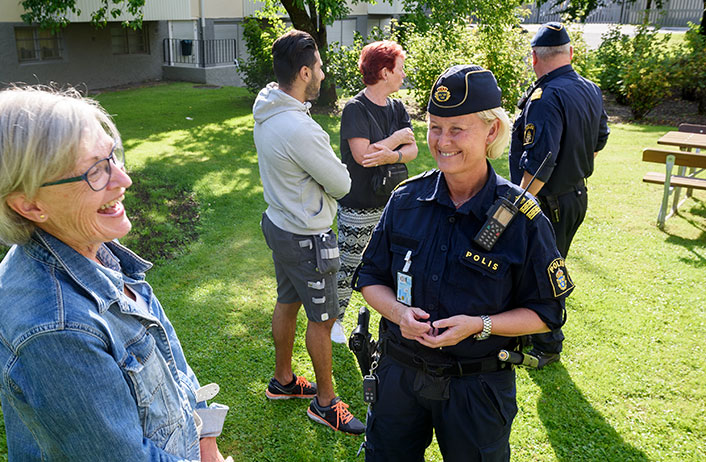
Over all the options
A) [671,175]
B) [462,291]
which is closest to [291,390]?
[462,291]

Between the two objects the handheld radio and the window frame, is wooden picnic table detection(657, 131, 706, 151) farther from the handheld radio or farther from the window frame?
the window frame

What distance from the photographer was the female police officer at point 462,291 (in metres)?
2.26

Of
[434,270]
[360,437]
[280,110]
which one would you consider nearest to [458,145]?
[434,270]

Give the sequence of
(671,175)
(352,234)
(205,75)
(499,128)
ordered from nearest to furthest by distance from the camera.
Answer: (499,128) < (352,234) < (671,175) < (205,75)

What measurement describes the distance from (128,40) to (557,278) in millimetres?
19507

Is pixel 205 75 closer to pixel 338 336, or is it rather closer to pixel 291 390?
pixel 338 336

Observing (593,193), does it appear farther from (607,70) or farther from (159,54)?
(159,54)

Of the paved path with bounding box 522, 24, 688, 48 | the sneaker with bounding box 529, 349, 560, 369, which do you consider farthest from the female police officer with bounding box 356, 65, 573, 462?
the paved path with bounding box 522, 24, 688, 48

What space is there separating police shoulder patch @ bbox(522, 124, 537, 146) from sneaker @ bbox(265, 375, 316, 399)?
2.41m

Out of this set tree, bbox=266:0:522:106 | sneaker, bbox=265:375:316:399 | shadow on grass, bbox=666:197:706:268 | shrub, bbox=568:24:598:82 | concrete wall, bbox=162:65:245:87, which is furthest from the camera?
concrete wall, bbox=162:65:245:87

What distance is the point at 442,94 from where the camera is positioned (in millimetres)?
2330

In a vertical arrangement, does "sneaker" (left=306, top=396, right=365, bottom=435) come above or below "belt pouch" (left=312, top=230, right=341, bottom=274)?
below

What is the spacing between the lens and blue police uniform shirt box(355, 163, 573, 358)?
2.25 meters

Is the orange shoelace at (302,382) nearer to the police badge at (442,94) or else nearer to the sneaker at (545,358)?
the sneaker at (545,358)
